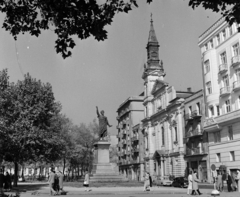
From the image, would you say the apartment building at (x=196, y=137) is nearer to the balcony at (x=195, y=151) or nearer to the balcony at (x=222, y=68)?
the balcony at (x=195, y=151)

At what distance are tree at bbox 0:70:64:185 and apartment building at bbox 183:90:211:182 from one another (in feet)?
67.2

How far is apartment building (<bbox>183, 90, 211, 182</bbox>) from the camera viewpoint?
154 ft

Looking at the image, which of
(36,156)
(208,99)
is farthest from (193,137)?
(36,156)

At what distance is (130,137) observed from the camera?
84.1 meters

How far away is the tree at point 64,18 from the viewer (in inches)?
320

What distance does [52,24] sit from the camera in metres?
8.44

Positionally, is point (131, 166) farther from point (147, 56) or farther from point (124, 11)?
point (124, 11)

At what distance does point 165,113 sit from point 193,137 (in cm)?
1286

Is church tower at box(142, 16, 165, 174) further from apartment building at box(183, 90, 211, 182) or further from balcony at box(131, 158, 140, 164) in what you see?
apartment building at box(183, 90, 211, 182)

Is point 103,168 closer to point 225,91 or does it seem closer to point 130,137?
point 225,91

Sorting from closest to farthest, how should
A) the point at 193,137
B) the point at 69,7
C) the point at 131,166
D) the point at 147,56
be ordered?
1. the point at 69,7
2. the point at 193,137
3. the point at 147,56
4. the point at 131,166

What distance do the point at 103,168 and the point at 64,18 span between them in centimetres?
2699

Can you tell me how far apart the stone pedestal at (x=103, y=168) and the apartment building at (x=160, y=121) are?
2305cm

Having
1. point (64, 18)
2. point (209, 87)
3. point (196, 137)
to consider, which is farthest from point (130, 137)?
point (64, 18)
